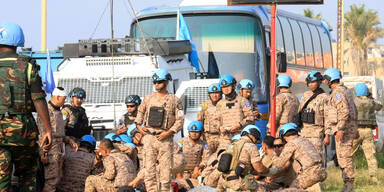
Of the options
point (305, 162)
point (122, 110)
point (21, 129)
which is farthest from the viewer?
point (122, 110)

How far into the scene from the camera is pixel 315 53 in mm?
22141

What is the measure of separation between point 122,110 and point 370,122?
16.7 feet

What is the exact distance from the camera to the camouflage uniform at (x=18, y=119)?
6.88 m

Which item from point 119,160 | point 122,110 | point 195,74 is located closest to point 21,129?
point 119,160

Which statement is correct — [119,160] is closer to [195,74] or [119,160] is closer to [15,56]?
[15,56]

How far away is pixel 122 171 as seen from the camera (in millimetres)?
9562

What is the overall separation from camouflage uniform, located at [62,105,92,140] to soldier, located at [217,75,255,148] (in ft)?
7.08

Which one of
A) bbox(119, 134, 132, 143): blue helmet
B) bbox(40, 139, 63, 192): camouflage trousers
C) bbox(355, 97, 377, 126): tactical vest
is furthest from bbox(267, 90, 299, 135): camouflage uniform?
bbox(40, 139, 63, 192): camouflage trousers

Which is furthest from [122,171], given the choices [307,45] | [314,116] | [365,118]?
[307,45]

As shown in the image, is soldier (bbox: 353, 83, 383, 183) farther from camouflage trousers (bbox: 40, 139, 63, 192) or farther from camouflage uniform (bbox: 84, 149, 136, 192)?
camouflage trousers (bbox: 40, 139, 63, 192)

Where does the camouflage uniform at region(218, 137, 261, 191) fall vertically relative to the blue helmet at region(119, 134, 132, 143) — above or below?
below

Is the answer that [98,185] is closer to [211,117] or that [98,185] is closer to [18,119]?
[18,119]

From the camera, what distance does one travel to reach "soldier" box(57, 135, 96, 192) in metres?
10.1

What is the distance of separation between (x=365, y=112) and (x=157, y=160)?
6144mm
